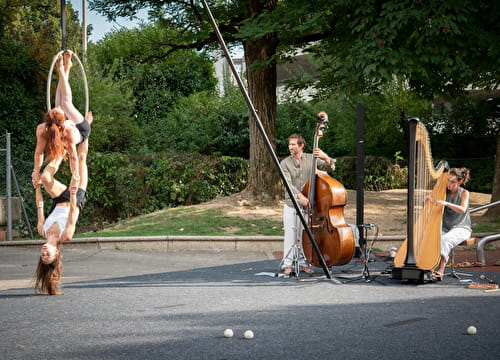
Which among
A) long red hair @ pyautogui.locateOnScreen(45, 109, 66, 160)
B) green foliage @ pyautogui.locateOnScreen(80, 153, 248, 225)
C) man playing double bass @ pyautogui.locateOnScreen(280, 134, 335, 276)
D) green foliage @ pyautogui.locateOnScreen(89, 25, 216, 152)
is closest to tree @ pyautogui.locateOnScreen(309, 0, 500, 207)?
man playing double bass @ pyautogui.locateOnScreen(280, 134, 335, 276)

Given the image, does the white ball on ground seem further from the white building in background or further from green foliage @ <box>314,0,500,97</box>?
the white building in background

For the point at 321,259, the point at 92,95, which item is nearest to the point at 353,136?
the point at 92,95

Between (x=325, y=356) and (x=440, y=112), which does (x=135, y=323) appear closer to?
(x=325, y=356)

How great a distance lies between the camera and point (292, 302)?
6.18 m

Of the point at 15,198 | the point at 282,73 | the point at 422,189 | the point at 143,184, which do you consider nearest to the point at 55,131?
the point at 422,189

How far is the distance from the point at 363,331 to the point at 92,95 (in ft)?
55.5

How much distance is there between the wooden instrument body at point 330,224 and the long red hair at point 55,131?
12.1 ft

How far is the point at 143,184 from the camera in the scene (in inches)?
650

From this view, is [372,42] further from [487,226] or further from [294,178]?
[487,226]

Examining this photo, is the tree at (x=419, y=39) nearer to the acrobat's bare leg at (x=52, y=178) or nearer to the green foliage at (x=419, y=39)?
the green foliage at (x=419, y=39)

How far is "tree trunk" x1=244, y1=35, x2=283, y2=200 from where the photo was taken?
15352mm

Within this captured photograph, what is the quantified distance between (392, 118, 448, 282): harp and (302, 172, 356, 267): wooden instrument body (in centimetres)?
74

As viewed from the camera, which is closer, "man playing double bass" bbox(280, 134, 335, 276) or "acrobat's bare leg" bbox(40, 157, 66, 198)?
"acrobat's bare leg" bbox(40, 157, 66, 198)

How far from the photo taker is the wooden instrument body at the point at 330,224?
7391 mm
